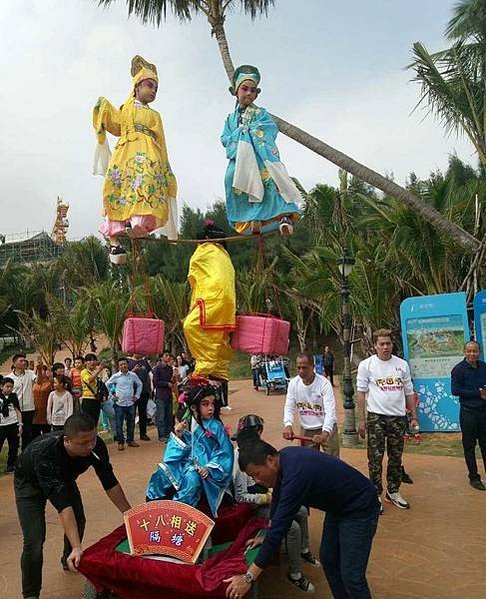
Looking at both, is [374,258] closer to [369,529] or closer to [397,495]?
[397,495]

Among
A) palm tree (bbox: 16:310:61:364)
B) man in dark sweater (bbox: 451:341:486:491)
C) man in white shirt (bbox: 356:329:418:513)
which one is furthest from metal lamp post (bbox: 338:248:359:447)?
palm tree (bbox: 16:310:61:364)

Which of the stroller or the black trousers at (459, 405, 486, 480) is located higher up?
the black trousers at (459, 405, 486, 480)

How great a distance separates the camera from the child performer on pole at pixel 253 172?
4.11m

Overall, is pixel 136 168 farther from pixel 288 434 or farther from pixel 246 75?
pixel 288 434

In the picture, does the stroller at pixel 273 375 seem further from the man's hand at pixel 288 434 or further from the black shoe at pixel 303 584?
the black shoe at pixel 303 584

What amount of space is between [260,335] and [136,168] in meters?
Answer: 1.58

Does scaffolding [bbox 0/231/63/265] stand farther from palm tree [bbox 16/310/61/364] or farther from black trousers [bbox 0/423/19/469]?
black trousers [bbox 0/423/19/469]

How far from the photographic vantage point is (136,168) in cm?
423

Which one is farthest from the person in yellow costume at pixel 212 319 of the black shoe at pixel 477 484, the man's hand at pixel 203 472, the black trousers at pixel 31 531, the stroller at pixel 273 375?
the stroller at pixel 273 375

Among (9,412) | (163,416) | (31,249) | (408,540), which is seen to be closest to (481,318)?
(408,540)

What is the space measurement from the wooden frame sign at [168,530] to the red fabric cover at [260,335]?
3.79 ft

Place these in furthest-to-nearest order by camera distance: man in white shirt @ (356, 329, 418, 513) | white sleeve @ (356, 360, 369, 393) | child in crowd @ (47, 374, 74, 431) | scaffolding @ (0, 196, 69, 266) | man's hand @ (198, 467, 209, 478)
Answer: scaffolding @ (0, 196, 69, 266) < child in crowd @ (47, 374, 74, 431) < white sleeve @ (356, 360, 369, 393) < man in white shirt @ (356, 329, 418, 513) < man's hand @ (198, 467, 209, 478)

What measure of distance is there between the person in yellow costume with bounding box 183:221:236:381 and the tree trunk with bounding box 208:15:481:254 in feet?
15.4

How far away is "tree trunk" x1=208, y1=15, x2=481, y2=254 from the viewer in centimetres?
Answer: 816
